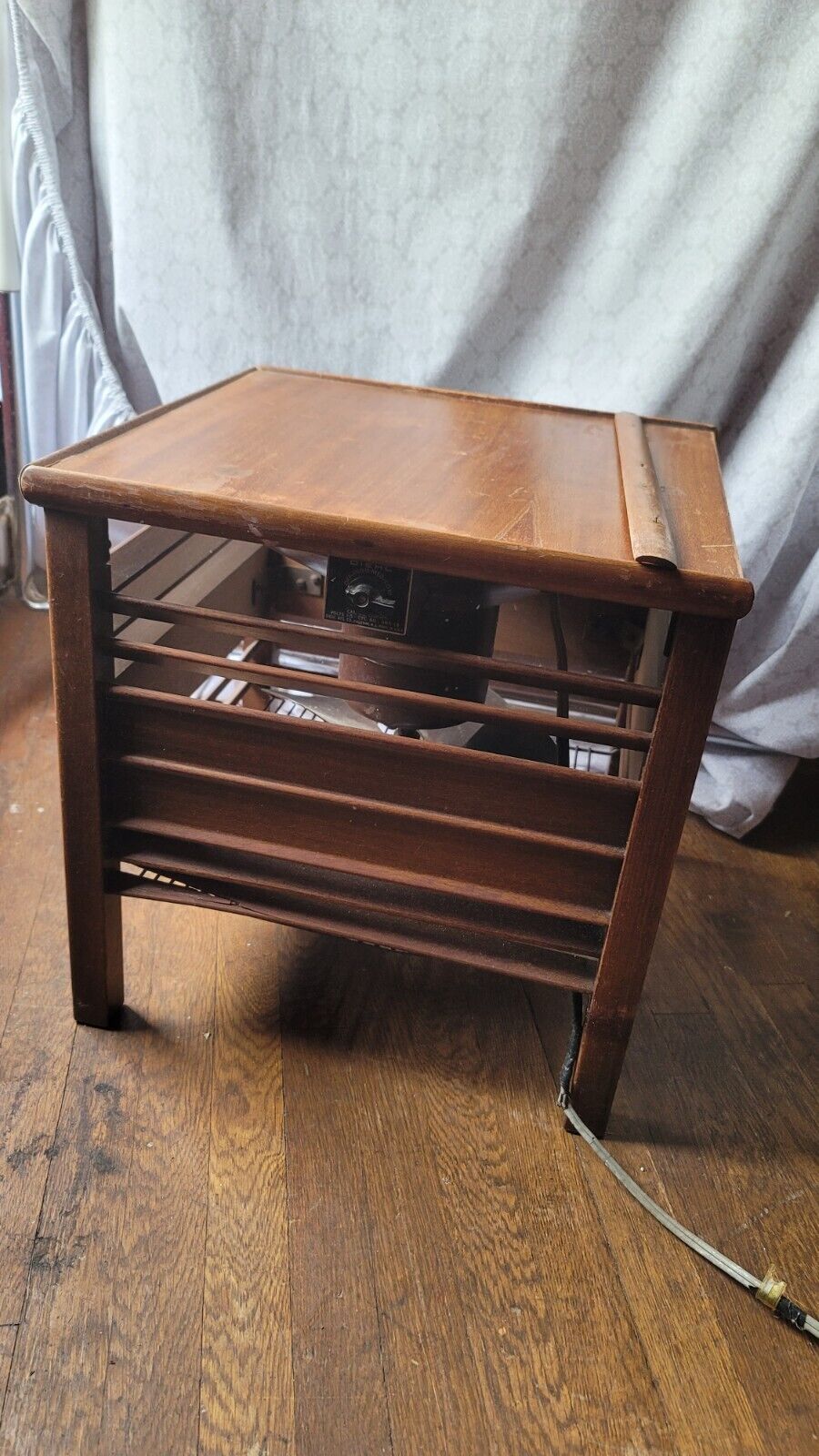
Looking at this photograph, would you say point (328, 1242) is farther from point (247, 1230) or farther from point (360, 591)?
point (360, 591)

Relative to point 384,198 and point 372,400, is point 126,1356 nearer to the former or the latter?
point 372,400

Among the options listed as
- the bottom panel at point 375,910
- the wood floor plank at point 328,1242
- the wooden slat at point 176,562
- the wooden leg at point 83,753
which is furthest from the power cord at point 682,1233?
the wooden slat at point 176,562

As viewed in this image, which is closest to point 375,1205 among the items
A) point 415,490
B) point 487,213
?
point 415,490

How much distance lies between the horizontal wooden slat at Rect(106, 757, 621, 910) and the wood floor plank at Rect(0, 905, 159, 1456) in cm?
27

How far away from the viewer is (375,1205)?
3.23 feet

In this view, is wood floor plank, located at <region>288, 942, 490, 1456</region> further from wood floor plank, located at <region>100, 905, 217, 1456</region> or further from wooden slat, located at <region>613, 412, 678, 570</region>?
wooden slat, located at <region>613, 412, 678, 570</region>

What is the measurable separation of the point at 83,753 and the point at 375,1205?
1.61ft

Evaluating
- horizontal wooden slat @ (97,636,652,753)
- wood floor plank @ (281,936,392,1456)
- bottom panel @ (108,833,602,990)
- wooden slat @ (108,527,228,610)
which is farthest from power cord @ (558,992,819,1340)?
wooden slat @ (108,527,228,610)

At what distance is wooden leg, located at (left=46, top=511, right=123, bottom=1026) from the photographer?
92 cm

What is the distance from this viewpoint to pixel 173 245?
1.71 meters

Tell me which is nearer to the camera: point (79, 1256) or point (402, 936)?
point (79, 1256)

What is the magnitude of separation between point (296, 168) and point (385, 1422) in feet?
5.22

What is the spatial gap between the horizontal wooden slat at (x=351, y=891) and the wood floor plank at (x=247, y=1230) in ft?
0.62

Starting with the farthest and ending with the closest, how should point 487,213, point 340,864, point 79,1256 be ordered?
point 487,213
point 340,864
point 79,1256
